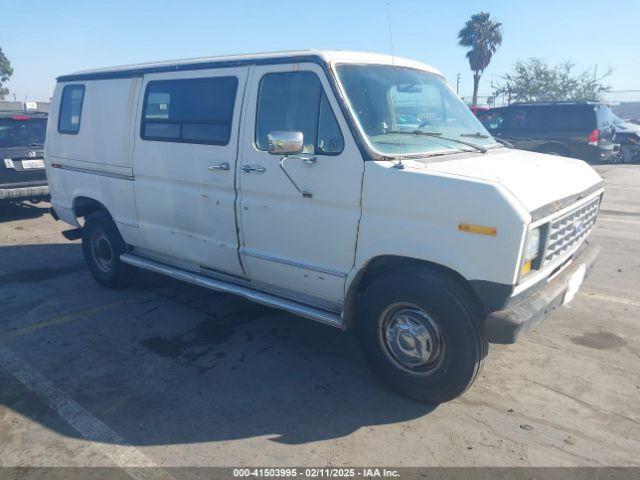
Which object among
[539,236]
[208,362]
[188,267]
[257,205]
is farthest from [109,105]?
[539,236]

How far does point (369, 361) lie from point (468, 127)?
228cm

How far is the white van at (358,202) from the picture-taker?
3184 mm

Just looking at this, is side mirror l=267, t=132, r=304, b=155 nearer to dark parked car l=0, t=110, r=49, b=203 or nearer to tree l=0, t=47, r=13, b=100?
dark parked car l=0, t=110, r=49, b=203

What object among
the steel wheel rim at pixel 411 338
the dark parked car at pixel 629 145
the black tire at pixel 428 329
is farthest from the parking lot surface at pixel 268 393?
the dark parked car at pixel 629 145

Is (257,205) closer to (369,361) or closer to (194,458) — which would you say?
(369,361)

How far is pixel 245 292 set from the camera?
4.39m

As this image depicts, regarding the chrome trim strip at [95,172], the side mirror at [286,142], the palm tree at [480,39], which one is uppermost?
the palm tree at [480,39]

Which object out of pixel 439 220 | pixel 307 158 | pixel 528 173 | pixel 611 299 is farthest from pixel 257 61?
pixel 611 299

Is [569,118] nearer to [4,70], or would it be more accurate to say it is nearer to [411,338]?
[411,338]

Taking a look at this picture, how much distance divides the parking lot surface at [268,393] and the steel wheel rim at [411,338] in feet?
0.97

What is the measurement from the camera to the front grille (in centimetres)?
341

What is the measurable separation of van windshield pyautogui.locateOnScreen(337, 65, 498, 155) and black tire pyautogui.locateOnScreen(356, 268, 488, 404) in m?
0.97

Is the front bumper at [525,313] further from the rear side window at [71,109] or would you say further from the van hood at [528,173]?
the rear side window at [71,109]

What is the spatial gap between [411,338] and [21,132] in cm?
923
